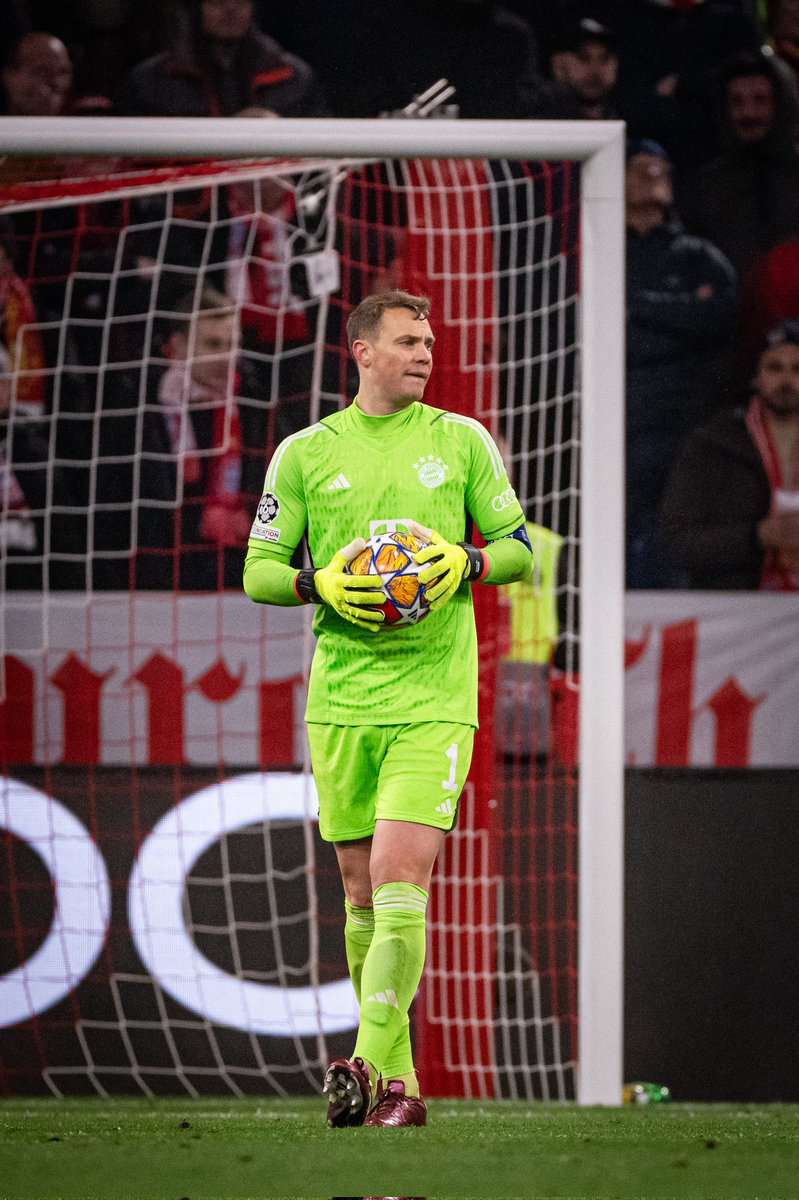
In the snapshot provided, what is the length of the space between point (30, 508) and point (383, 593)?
10.3ft

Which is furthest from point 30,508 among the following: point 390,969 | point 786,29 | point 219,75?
point 786,29

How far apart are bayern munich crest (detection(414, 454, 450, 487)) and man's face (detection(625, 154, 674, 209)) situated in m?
3.82

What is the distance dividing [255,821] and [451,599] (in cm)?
238

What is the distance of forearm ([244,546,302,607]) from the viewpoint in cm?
331

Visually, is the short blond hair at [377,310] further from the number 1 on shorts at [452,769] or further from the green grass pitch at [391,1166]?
the green grass pitch at [391,1166]

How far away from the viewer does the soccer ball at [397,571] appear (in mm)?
3115

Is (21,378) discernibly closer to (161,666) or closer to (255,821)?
(161,666)

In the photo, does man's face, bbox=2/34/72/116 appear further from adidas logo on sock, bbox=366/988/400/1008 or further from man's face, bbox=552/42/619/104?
adidas logo on sock, bbox=366/988/400/1008

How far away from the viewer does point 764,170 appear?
6.92 metres

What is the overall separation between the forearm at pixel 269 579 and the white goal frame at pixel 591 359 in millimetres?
1427

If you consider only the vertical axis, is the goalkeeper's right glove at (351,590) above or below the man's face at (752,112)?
below

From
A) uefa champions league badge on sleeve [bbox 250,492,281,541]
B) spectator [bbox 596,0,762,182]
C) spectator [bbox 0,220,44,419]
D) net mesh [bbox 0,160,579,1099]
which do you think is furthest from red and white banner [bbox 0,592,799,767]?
spectator [bbox 596,0,762,182]

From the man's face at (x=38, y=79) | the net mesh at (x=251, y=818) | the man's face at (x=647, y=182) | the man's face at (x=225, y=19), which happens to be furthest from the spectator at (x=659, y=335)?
the man's face at (x=38, y=79)

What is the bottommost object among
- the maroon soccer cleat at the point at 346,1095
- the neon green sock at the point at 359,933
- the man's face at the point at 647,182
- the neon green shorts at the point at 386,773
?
the maroon soccer cleat at the point at 346,1095
